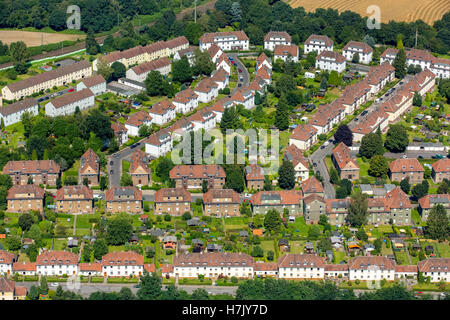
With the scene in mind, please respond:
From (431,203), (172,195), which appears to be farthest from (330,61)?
(172,195)

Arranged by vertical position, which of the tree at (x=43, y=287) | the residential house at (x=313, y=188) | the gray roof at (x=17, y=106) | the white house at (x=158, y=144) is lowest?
the tree at (x=43, y=287)

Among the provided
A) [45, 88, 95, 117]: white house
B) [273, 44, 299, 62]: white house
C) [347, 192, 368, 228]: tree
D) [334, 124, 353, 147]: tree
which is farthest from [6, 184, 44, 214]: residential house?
[273, 44, 299, 62]: white house

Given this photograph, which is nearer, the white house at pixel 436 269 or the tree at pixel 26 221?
the white house at pixel 436 269

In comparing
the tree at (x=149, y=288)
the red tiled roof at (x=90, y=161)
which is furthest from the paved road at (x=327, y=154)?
the tree at (x=149, y=288)

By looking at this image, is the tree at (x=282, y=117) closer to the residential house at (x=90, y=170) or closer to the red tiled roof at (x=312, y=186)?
the red tiled roof at (x=312, y=186)

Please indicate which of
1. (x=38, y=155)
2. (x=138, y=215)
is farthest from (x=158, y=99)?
(x=138, y=215)

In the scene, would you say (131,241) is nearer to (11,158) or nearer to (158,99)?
(11,158)
